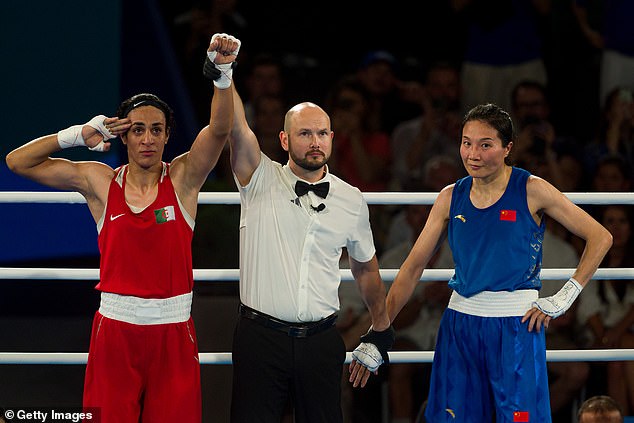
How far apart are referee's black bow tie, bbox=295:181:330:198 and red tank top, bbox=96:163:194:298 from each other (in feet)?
1.24

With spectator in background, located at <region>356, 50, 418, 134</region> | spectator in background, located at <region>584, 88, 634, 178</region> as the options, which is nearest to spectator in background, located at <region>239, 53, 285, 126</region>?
spectator in background, located at <region>356, 50, 418, 134</region>

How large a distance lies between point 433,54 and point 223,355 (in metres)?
3.59

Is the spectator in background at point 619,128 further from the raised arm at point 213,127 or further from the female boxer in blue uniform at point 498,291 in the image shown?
the raised arm at point 213,127

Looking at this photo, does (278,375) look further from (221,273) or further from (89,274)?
(89,274)

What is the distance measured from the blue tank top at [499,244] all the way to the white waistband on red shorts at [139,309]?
0.91 m

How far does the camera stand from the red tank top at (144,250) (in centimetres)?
289

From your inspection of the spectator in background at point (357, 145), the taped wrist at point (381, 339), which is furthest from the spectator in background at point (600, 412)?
the spectator in background at point (357, 145)

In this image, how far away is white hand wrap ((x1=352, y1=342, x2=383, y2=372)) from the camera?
3.13 metres

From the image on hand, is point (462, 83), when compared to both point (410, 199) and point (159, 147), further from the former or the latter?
point (159, 147)

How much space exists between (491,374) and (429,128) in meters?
2.82

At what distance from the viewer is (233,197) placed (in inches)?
131

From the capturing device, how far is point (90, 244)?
5121 millimetres

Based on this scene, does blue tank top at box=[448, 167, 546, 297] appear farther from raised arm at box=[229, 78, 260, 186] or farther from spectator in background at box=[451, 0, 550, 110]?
spectator in background at box=[451, 0, 550, 110]

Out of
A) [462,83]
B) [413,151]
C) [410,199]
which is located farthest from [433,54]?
[410,199]
